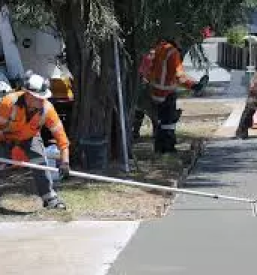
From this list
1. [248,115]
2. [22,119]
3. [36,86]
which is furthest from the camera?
[248,115]

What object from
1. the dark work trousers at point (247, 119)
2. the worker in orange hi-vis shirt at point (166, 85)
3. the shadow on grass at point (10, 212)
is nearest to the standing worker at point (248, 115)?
the dark work trousers at point (247, 119)

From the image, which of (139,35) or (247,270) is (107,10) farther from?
(247,270)

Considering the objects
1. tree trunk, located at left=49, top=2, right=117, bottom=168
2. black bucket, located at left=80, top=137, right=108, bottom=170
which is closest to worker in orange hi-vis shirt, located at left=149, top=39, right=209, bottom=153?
tree trunk, located at left=49, top=2, right=117, bottom=168

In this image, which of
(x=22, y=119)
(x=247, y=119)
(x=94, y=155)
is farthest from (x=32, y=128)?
(x=247, y=119)

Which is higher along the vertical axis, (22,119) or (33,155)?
(22,119)

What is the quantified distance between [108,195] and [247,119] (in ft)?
19.8

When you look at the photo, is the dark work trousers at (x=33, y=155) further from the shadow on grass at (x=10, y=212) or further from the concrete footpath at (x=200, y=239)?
the concrete footpath at (x=200, y=239)

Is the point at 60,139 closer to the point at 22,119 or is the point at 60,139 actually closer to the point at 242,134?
the point at 22,119

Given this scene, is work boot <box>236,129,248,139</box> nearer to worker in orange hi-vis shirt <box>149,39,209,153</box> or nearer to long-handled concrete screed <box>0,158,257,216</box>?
worker in orange hi-vis shirt <box>149,39,209,153</box>

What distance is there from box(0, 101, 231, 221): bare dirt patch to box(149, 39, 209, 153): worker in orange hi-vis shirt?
0.30 meters

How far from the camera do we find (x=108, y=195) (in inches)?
403

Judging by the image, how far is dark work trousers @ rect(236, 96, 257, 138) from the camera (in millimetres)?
15781

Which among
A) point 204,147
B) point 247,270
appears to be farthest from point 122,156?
point 247,270

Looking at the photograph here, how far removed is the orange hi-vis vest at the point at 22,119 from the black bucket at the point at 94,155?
8.57 ft
